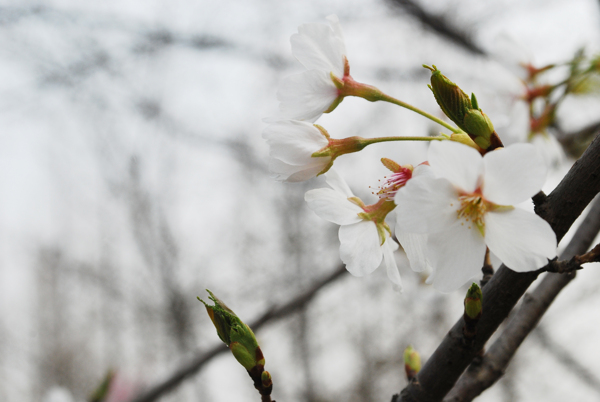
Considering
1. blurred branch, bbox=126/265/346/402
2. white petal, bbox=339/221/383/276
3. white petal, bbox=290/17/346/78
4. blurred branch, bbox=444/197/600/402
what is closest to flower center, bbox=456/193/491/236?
white petal, bbox=339/221/383/276

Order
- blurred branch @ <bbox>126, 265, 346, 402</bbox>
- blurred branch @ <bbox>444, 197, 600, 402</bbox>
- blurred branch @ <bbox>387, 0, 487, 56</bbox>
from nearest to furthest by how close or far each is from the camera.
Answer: blurred branch @ <bbox>444, 197, 600, 402</bbox>, blurred branch @ <bbox>126, 265, 346, 402</bbox>, blurred branch @ <bbox>387, 0, 487, 56</bbox>

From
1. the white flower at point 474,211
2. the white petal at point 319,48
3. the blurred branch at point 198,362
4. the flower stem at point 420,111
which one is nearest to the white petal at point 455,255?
the white flower at point 474,211

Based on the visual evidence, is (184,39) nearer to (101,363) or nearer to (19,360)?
(101,363)

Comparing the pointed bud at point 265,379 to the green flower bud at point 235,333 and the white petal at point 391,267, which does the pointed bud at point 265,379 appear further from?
the white petal at point 391,267

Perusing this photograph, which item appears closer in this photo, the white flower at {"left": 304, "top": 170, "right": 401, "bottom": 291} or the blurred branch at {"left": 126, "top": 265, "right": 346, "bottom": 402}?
the white flower at {"left": 304, "top": 170, "right": 401, "bottom": 291}

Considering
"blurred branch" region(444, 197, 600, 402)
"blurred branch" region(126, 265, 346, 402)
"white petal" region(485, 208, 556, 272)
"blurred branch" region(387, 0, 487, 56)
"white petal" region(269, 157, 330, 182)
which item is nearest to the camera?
"white petal" region(485, 208, 556, 272)

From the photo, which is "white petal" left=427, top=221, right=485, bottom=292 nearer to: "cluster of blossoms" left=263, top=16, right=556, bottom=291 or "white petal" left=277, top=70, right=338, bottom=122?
"cluster of blossoms" left=263, top=16, right=556, bottom=291
